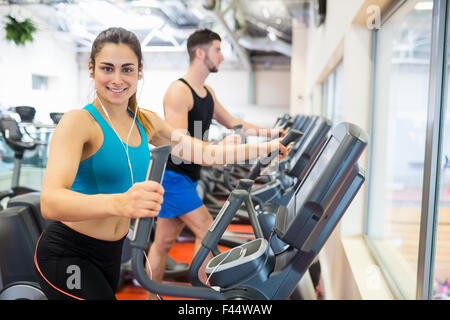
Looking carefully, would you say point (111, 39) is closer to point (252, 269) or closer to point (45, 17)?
point (252, 269)

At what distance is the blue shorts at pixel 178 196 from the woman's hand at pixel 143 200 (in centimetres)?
136

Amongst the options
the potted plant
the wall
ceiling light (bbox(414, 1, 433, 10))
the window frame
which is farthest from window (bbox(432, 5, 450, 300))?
the wall

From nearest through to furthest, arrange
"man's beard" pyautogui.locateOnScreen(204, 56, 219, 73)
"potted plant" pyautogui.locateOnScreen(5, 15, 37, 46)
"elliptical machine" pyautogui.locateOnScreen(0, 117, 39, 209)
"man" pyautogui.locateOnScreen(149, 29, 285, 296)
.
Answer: "man's beard" pyautogui.locateOnScreen(204, 56, 219, 73) < "man" pyautogui.locateOnScreen(149, 29, 285, 296) < "elliptical machine" pyautogui.locateOnScreen(0, 117, 39, 209) < "potted plant" pyautogui.locateOnScreen(5, 15, 37, 46)

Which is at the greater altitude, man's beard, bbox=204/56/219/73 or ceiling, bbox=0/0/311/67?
ceiling, bbox=0/0/311/67

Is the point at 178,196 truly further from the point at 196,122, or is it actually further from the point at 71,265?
the point at 71,265

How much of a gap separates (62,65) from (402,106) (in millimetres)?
10893

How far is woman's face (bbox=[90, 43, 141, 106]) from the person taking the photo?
0.89 metres

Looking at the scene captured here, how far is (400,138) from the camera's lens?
15.9ft

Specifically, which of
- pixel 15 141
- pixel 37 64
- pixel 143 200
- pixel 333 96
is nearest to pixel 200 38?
pixel 143 200

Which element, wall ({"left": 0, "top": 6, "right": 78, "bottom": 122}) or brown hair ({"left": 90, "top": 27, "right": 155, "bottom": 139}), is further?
wall ({"left": 0, "top": 6, "right": 78, "bottom": 122})

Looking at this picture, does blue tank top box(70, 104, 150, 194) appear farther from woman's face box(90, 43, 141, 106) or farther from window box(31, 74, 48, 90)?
window box(31, 74, 48, 90)

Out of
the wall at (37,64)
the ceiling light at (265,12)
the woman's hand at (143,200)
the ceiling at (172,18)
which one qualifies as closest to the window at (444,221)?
the ceiling at (172,18)

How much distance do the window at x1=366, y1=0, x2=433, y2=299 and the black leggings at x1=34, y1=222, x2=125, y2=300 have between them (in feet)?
4.73

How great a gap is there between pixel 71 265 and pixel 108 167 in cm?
33
